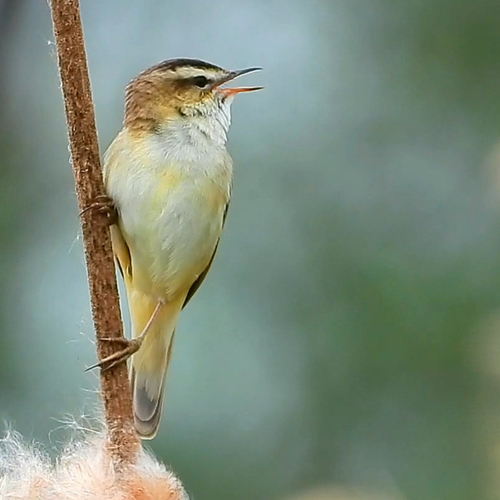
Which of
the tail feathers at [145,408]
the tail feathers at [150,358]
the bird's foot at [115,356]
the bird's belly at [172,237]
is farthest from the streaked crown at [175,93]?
the bird's foot at [115,356]

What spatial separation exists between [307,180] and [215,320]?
0.56m

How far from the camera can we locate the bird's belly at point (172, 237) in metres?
1.46

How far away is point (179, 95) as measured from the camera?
5.19ft

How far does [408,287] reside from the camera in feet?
8.86

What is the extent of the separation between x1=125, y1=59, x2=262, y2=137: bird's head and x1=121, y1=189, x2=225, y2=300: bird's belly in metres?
0.13

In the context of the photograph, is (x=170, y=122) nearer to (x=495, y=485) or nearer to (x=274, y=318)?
(x=495, y=485)

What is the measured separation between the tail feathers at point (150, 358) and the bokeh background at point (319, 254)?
74cm

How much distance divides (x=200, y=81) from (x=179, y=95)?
0.06 meters

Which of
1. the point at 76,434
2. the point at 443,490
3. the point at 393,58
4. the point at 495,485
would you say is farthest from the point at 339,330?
the point at 76,434

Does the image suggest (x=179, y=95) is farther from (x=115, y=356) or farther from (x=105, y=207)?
(x=115, y=356)

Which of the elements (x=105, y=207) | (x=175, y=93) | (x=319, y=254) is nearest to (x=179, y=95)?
(x=175, y=93)

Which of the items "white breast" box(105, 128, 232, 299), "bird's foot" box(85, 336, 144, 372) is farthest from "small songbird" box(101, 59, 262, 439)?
"bird's foot" box(85, 336, 144, 372)

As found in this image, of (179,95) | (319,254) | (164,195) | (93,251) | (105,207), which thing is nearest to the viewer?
(93,251)

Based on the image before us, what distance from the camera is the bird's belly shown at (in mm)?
1457
